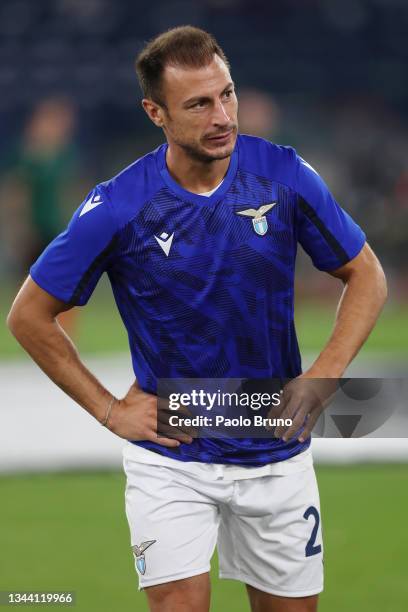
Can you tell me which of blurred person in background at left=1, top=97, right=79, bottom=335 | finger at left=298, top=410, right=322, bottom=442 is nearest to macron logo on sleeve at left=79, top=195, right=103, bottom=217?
finger at left=298, top=410, right=322, bottom=442

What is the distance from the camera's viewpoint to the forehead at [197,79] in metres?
3.90

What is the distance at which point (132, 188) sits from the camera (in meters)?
4.01

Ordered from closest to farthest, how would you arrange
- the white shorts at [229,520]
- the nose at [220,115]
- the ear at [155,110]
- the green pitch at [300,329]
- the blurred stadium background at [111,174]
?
the nose at [220,115], the white shorts at [229,520], the ear at [155,110], the blurred stadium background at [111,174], the green pitch at [300,329]

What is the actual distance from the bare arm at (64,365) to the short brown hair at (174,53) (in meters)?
0.77

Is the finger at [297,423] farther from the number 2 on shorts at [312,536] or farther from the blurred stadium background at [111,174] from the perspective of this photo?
the blurred stadium background at [111,174]

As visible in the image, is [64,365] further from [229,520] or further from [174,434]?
[229,520]

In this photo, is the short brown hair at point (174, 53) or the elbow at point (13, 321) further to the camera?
the elbow at point (13, 321)

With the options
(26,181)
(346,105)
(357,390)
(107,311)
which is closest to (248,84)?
(346,105)

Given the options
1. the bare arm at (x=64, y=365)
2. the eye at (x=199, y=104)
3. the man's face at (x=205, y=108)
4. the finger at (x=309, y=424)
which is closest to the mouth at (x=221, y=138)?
the man's face at (x=205, y=108)

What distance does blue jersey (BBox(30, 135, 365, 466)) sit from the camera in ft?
13.1

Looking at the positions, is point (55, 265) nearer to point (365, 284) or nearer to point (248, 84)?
point (365, 284)

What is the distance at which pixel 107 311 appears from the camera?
18.3 m

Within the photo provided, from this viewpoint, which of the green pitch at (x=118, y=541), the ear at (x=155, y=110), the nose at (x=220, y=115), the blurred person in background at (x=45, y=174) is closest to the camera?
the nose at (x=220, y=115)

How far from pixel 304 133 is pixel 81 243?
17787 mm
